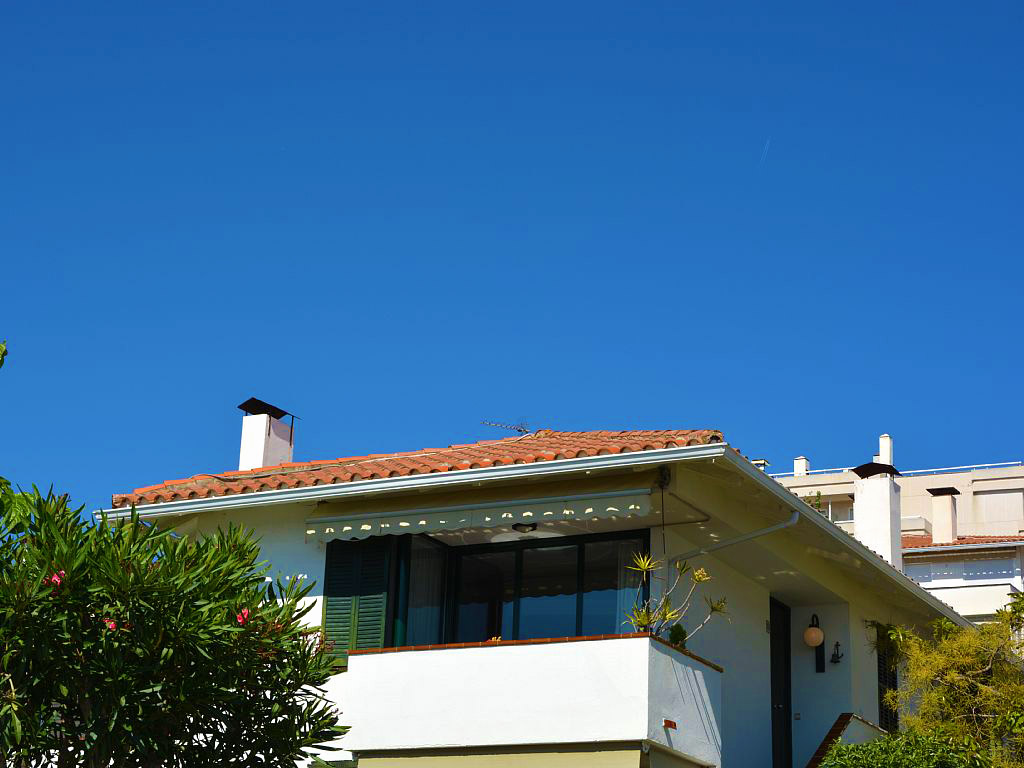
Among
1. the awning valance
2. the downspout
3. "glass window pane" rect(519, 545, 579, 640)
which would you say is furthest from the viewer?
"glass window pane" rect(519, 545, 579, 640)

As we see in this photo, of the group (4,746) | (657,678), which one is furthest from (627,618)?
(4,746)

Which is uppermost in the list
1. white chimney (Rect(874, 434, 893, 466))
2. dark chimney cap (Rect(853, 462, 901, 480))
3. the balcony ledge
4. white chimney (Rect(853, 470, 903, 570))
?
white chimney (Rect(874, 434, 893, 466))

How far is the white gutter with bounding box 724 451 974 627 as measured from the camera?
19.2 metres

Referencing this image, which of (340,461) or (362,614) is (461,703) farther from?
(340,461)

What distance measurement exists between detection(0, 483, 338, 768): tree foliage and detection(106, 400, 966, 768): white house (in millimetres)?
3327

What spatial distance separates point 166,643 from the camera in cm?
1501

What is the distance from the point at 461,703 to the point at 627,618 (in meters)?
2.52

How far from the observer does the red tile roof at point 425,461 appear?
19.2 metres

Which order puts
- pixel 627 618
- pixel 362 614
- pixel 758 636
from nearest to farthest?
pixel 627 618
pixel 362 614
pixel 758 636

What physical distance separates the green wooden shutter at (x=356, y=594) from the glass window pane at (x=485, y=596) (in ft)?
4.42

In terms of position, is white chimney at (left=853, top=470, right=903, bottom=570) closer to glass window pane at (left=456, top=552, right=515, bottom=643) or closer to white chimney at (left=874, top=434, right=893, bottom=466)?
glass window pane at (left=456, top=552, right=515, bottom=643)

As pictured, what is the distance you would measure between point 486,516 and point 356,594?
2428 mm

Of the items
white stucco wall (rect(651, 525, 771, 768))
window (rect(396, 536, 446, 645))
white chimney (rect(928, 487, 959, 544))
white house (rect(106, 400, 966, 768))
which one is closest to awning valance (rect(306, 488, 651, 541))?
white house (rect(106, 400, 966, 768))

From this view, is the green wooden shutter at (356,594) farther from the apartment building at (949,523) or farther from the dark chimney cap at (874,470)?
the dark chimney cap at (874,470)
